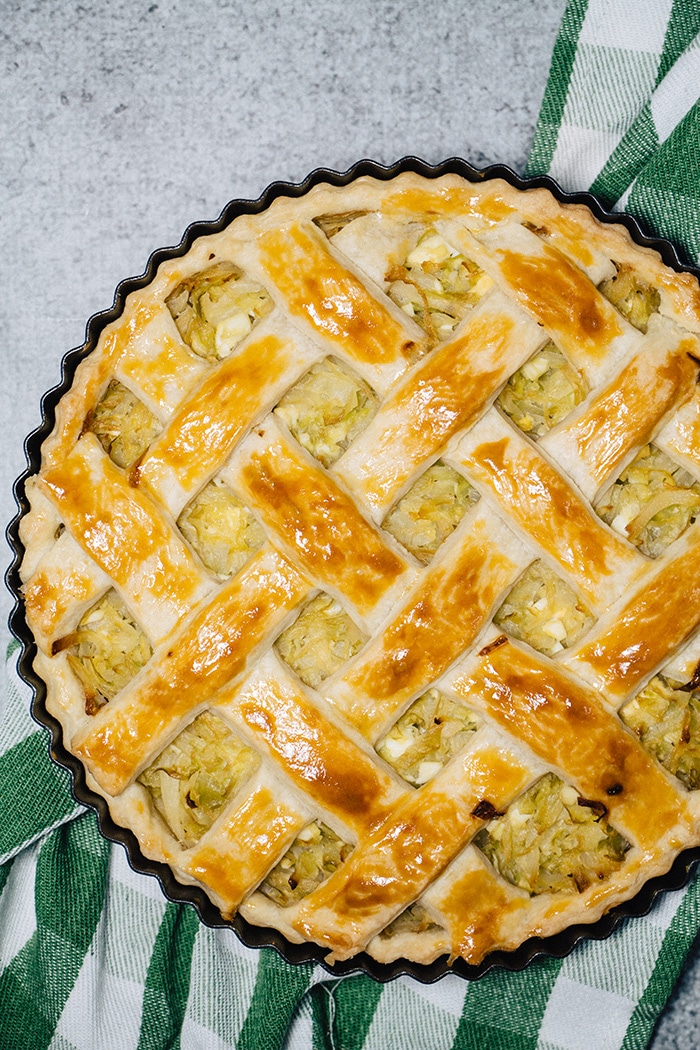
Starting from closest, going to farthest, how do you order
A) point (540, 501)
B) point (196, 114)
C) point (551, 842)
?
point (540, 501) → point (551, 842) → point (196, 114)

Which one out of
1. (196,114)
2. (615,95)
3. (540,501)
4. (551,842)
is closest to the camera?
(540,501)

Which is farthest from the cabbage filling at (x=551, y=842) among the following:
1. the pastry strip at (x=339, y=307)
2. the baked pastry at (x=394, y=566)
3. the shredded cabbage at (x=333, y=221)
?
the shredded cabbage at (x=333, y=221)

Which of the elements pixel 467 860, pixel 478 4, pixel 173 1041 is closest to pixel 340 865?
pixel 467 860

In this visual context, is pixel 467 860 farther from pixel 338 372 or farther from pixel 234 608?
pixel 338 372

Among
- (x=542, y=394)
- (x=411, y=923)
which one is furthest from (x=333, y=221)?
(x=411, y=923)

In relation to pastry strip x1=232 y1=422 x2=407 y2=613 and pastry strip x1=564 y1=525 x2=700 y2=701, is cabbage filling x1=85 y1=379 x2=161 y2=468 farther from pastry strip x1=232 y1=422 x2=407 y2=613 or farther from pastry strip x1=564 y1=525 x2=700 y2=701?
pastry strip x1=564 y1=525 x2=700 y2=701

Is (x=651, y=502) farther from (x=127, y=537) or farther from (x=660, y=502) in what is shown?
(x=127, y=537)

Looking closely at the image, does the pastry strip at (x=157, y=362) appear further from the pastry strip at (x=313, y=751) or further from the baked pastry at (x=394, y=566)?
the pastry strip at (x=313, y=751)
